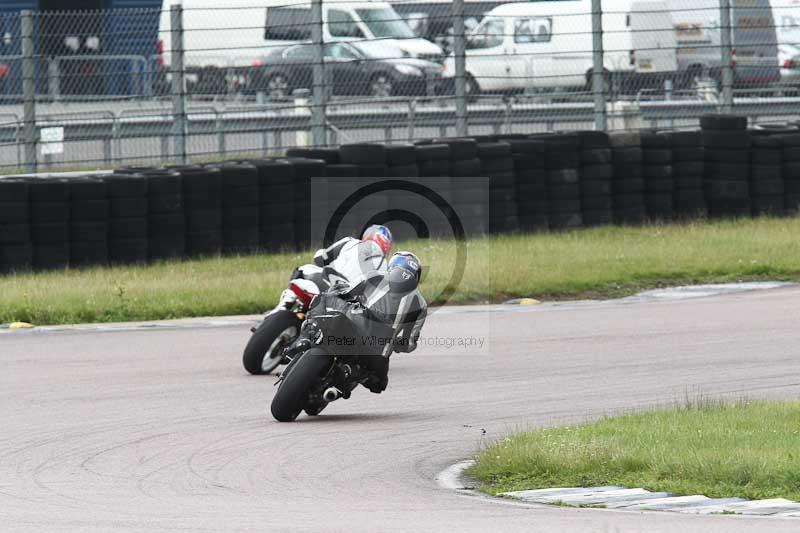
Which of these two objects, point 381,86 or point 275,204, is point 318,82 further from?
point 275,204

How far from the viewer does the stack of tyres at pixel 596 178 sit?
18328 mm

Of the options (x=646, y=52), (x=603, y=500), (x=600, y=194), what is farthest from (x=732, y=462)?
(x=646, y=52)

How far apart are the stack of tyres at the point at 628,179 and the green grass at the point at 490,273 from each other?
1.03 feet

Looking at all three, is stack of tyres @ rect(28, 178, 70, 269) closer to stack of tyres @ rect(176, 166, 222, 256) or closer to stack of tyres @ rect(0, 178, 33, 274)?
stack of tyres @ rect(0, 178, 33, 274)

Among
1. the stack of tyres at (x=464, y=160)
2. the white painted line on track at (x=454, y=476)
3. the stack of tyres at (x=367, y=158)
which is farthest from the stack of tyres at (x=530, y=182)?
the white painted line on track at (x=454, y=476)

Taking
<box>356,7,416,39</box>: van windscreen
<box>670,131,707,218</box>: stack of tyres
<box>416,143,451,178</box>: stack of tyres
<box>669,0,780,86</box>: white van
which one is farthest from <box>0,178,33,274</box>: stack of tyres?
<box>669,0,780,86</box>: white van

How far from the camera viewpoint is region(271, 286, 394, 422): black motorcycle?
9.34 metres

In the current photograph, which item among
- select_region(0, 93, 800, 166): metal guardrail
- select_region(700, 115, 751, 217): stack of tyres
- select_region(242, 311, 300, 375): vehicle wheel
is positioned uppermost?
select_region(0, 93, 800, 166): metal guardrail

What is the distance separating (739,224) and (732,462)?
38.6 feet

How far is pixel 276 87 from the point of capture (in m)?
19.0

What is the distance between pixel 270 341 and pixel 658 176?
8.80 metres

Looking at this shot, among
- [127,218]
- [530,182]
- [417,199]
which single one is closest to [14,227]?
[127,218]

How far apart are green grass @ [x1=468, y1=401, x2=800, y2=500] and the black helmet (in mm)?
1566

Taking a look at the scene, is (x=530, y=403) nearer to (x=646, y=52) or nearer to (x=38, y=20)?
(x=38, y=20)
